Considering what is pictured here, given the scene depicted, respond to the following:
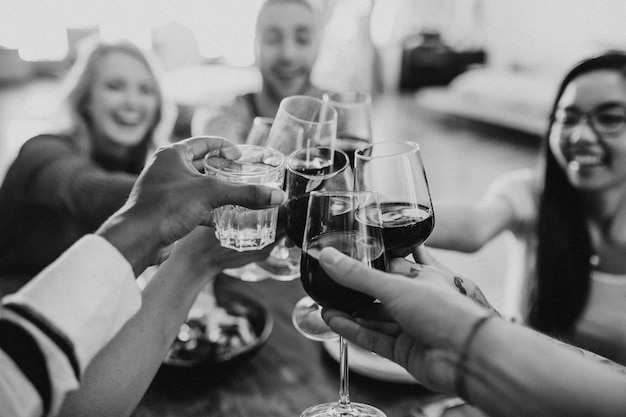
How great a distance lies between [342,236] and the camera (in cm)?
87

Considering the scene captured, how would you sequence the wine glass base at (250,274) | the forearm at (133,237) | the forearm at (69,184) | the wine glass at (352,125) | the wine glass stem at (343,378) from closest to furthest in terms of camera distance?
1. the forearm at (133,237)
2. the wine glass stem at (343,378)
3. the wine glass at (352,125)
4. the wine glass base at (250,274)
5. the forearm at (69,184)

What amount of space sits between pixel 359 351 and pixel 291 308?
268 mm

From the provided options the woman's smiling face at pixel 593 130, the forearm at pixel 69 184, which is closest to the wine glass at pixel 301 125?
the woman's smiling face at pixel 593 130

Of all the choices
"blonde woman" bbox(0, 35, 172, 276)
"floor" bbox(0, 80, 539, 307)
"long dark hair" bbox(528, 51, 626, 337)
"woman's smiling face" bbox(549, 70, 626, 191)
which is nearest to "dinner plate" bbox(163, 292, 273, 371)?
"blonde woman" bbox(0, 35, 172, 276)

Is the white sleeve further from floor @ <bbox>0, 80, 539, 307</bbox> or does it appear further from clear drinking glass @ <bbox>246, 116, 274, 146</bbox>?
floor @ <bbox>0, 80, 539, 307</bbox>

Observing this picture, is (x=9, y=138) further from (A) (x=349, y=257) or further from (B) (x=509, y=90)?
(A) (x=349, y=257)

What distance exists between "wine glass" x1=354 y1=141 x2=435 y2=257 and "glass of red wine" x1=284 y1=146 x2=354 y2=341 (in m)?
0.05

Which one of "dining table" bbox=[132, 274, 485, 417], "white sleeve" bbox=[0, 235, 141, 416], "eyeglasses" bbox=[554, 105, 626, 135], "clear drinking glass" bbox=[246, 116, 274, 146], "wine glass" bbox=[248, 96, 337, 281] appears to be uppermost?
"wine glass" bbox=[248, 96, 337, 281]

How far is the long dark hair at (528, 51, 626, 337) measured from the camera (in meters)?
1.62

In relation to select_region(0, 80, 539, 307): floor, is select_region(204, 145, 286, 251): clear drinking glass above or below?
above

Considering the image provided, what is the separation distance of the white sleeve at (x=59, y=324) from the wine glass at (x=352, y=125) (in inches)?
26.8

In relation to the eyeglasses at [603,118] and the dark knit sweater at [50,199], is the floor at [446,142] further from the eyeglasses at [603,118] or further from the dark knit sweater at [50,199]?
the dark knit sweater at [50,199]

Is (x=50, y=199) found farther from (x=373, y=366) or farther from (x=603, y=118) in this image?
(x=603, y=118)

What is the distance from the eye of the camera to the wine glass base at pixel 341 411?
3.25 ft
